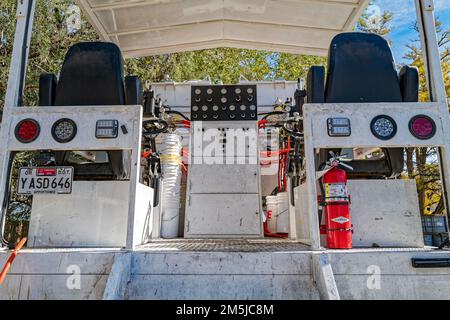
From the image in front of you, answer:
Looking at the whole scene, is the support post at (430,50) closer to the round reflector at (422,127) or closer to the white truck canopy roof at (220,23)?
the round reflector at (422,127)

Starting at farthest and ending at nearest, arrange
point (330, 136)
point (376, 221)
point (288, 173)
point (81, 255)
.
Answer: point (288, 173) → point (376, 221) → point (330, 136) → point (81, 255)

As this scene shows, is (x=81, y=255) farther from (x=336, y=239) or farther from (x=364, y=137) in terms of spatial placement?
(x=364, y=137)

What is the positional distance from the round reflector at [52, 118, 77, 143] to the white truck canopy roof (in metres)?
1.71

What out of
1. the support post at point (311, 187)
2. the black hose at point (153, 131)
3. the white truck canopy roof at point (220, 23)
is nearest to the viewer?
the support post at point (311, 187)

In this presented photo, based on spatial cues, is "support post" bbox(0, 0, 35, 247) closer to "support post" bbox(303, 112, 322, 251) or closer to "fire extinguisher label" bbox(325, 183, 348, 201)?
"support post" bbox(303, 112, 322, 251)

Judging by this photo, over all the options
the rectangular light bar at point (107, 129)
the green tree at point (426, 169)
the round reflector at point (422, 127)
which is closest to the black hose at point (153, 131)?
the rectangular light bar at point (107, 129)

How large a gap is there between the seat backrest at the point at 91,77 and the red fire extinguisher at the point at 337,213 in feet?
5.44

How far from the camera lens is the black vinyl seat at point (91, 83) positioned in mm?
2709

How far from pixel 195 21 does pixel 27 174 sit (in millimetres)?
2584

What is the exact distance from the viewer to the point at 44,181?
2.22 m

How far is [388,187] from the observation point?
2.52 meters

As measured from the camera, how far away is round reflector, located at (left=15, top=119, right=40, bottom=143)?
2260 mm

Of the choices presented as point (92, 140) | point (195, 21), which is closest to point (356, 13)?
point (195, 21)
